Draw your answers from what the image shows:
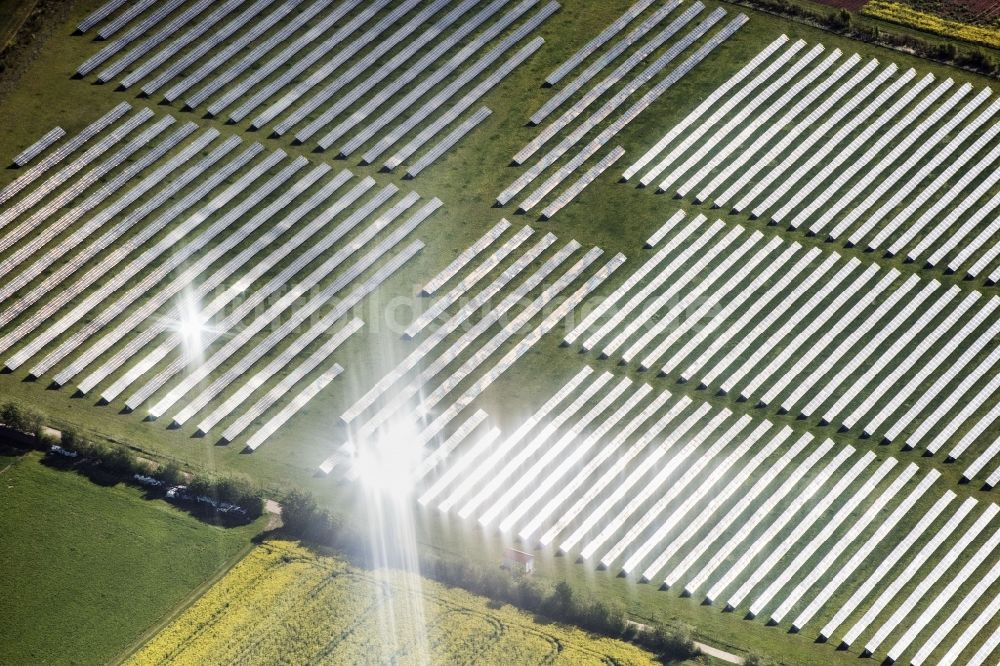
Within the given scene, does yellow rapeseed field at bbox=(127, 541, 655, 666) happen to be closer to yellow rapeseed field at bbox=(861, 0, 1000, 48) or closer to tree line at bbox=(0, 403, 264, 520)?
tree line at bbox=(0, 403, 264, 520)

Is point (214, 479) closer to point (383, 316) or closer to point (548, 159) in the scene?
point (383, 316)

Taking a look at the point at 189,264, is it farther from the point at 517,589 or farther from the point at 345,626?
the point at 517,589

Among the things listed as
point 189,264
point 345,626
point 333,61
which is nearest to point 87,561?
point 345,626

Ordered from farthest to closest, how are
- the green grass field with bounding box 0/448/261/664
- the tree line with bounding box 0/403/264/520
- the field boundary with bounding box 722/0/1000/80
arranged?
the field boundary with bounding box 722/0/1000/80, the tree line with bounding box 0/403/264/520, the green grass field with bounding box 0/448/261/664

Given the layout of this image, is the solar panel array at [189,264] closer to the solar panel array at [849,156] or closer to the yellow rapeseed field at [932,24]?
the solar panel array at [849,156]

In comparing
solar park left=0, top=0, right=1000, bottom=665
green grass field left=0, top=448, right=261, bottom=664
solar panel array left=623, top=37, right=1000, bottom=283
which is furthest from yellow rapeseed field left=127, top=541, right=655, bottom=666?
solar panel array left=623, top=37, right=1000, bottom=283

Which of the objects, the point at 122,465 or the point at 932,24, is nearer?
the point at 122,465

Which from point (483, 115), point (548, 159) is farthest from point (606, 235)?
point (483, 115)
